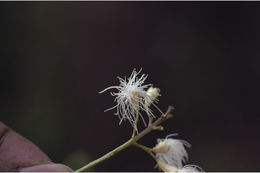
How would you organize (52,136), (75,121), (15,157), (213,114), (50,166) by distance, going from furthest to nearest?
(213,114), (75,121), (52,136), (15,157), (50,166)

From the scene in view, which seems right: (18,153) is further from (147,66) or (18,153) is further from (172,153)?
(147,66)

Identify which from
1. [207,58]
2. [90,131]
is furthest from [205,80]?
[90,131]

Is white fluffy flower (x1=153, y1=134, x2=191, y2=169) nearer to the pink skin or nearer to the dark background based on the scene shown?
the pink skin

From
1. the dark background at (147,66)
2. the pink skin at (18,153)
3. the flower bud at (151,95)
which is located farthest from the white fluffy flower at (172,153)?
the dark background at (147,66)

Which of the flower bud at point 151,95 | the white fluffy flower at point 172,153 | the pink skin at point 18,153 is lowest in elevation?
the pink skin at point 18,153

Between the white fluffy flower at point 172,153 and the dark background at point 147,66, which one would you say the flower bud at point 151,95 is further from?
the dark background at point 147,66

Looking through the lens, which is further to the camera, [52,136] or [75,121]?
[75,121]

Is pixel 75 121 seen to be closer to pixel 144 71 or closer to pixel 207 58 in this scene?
pixel 144 71

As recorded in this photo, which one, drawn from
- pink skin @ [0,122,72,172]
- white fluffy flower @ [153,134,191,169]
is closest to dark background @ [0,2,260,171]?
pink skin @ [0,122,72,172]
